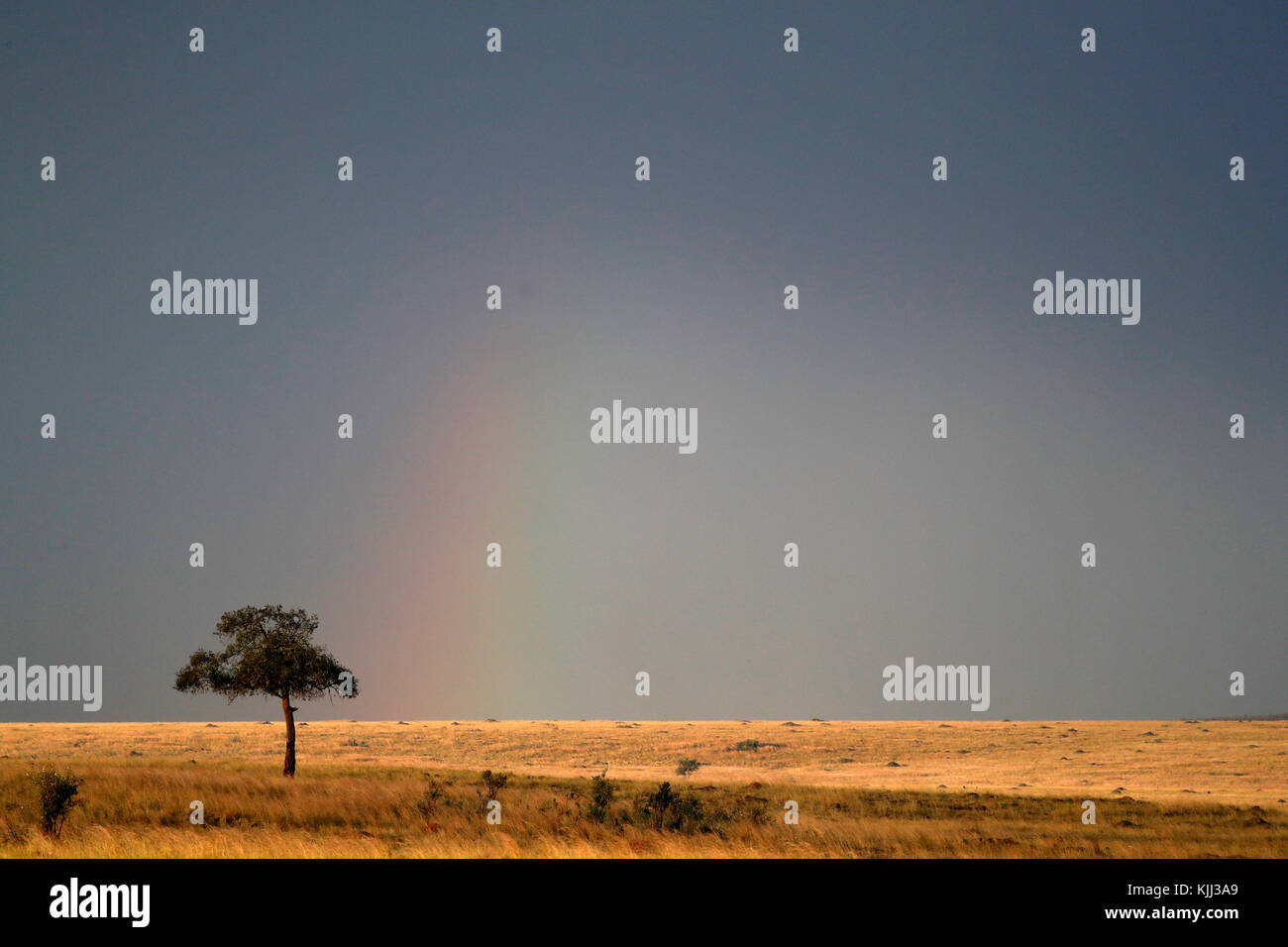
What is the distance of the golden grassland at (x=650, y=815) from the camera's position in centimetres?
1917

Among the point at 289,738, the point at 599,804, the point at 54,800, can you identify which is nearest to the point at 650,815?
the point at 599,804

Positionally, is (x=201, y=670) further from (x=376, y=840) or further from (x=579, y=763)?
(x=579, y=763)

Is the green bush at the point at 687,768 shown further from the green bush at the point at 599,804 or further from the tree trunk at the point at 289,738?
the green bush at the point at 599,804

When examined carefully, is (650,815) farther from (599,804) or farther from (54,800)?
(54,800)

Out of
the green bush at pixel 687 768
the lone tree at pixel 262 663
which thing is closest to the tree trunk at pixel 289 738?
the lone tree at pixel 262 663

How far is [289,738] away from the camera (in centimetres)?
3972

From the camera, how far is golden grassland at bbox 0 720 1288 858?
19172 mm

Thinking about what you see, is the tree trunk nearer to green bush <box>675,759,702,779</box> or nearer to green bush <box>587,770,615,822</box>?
green bush <box>587,770,615,822</box>

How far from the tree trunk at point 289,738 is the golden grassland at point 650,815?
4.25ft

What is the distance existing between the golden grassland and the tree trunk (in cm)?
129

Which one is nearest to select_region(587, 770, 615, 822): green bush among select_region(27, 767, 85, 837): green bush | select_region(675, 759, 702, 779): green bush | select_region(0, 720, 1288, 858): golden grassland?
select_region(0, 720, 1288, 858): golden grassland
